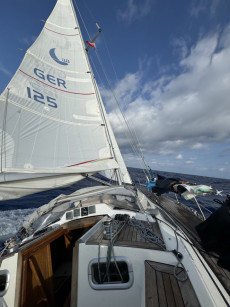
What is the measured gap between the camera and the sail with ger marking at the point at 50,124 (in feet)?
13.5

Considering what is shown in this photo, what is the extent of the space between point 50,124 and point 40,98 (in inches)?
48.3

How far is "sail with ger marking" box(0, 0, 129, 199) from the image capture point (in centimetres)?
413

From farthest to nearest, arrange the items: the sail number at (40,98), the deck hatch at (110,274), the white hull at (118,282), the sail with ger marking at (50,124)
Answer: the sail number at (40,98), the sail with ger marking at (50,124), the deck hatch at (110,274), the white hull at (118,282)

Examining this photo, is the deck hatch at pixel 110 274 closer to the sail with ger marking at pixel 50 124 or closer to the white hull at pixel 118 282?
the white hull at pixel 118 282

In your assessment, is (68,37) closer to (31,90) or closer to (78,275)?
(31,90)

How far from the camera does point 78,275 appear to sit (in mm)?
1814

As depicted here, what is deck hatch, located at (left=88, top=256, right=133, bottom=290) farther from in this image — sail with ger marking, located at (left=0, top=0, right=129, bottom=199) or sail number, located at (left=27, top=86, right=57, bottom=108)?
sail number, located at (left=27, top=86, right=57, bottom=108)

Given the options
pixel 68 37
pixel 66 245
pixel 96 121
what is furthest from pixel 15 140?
pixel 68 37

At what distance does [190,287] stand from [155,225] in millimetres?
1352

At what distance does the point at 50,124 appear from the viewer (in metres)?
5.14

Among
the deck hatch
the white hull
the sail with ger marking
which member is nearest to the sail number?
the sail with ger marking

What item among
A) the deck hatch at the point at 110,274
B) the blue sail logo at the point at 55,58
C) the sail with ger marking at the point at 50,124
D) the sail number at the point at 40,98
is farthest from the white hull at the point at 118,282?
the blue sail logo at the point at 55,58

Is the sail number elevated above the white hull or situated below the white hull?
above

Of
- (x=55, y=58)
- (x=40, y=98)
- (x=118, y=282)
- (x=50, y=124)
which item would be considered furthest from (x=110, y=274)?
(x=55, y=58)
